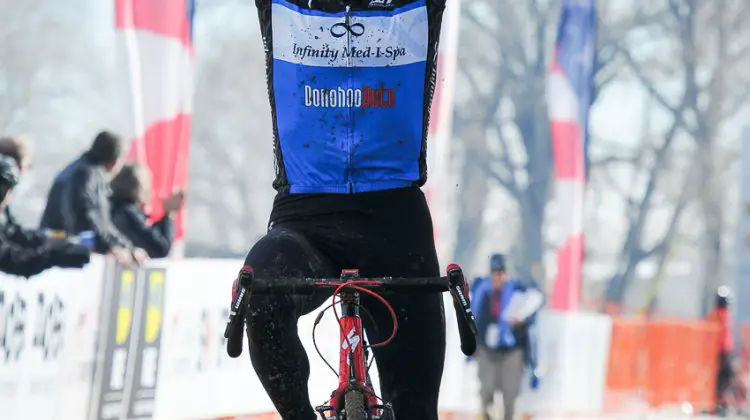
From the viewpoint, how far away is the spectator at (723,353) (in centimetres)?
1675

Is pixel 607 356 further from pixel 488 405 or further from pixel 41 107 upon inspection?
pixel 41 107

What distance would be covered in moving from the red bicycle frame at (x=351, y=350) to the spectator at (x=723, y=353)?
563 inches

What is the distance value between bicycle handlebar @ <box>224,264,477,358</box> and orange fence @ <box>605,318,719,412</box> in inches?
473

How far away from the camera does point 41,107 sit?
970 cm

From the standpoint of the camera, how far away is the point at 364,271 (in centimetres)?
352

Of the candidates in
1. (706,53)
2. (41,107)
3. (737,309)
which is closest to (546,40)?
(706,53)

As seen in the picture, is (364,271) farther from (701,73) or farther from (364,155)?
(701,73)

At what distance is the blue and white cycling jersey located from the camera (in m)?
3.56

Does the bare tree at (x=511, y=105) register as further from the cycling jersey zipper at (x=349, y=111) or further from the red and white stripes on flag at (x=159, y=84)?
the cycling jersey zipper at (x=349, y=111)

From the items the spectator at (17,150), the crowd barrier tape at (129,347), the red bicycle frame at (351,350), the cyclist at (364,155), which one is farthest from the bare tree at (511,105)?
the red bicycle frame at (351,350)

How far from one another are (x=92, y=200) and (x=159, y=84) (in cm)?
93

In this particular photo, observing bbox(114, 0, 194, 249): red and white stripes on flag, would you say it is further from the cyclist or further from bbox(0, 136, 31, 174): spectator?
the cyclist

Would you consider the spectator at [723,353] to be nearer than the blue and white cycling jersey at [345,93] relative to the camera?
No

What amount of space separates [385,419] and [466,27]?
76.4 feet
